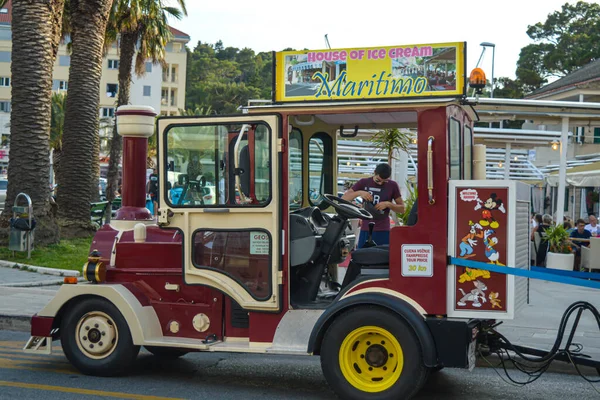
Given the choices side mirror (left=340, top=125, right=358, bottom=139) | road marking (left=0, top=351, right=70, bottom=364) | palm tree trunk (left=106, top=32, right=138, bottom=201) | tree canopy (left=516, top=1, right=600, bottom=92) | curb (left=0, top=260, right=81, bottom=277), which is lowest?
road marking (left=0, top=351, right=70, bottom=364)

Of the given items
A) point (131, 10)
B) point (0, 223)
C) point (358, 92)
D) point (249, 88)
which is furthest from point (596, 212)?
point (249, 88)

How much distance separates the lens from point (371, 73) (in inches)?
249

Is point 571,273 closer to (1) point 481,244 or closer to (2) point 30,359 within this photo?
(1) point 481,244

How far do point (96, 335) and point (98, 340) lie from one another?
48 millimetres

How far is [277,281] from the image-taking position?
6441 millimetres

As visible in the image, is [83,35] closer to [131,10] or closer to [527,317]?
[131,10]

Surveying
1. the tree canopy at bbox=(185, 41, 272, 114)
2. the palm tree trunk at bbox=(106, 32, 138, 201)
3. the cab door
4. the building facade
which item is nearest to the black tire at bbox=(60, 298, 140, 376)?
the cab door

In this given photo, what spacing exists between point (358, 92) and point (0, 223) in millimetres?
11393

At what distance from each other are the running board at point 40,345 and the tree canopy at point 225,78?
6291cm

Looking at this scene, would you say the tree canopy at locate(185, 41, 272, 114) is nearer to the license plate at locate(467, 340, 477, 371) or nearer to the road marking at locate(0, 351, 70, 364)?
the road marking at locate(0, 351, 70, 364)

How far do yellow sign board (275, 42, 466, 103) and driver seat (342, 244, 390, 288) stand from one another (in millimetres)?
1261

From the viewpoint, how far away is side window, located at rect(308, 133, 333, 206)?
7.75 m

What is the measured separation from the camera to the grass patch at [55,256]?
14359 mm

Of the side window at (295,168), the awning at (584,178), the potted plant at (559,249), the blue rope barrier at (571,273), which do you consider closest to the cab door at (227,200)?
the side window at (295,168)
